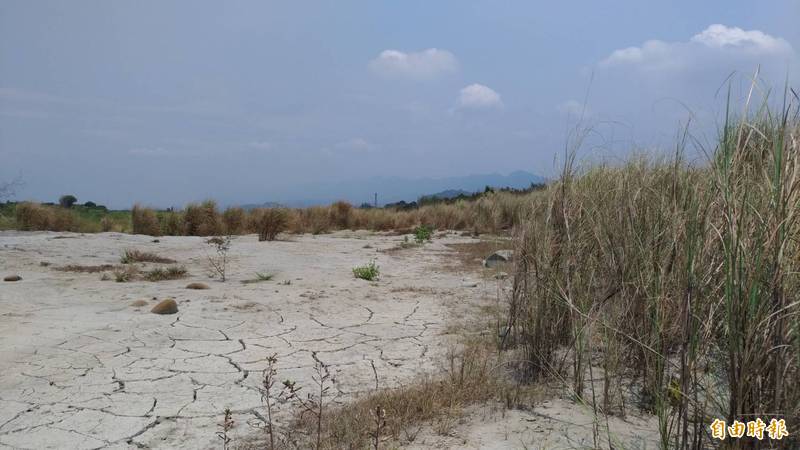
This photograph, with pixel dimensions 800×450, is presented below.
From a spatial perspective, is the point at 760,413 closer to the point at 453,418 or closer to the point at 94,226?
the point at 453,418

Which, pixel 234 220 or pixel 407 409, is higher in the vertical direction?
Result: pixel 234 220

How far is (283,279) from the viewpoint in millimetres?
6434

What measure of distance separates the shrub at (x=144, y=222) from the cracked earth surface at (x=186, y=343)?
5520mm

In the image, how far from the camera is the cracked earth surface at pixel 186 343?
2.64 metres

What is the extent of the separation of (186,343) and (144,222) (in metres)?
10.00

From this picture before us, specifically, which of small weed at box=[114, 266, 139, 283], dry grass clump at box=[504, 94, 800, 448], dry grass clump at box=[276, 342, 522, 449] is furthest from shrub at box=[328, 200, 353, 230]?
dry grass clump at box=[276, 342, 522, 449]

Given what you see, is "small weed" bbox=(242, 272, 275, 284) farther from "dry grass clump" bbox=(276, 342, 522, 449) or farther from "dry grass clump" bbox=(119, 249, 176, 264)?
"dry grass clump" bbox=(276, 342, 522, 449)

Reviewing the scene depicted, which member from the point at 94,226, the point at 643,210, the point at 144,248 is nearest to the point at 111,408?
the point at 643,210

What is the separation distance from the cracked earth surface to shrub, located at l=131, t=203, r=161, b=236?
5.52 m

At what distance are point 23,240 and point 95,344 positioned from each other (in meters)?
6.78

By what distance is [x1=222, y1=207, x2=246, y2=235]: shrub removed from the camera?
1327cm

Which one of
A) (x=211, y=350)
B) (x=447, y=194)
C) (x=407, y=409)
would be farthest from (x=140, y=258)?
(x=447, y=194)

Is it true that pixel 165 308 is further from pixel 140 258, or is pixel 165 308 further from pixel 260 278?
pixel 140 258

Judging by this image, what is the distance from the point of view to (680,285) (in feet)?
7.45
